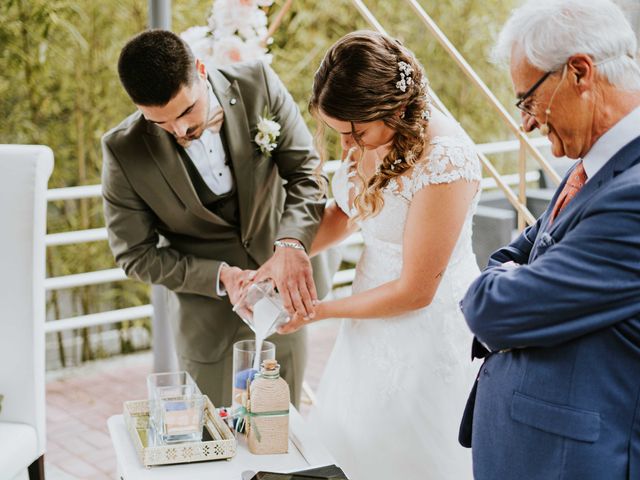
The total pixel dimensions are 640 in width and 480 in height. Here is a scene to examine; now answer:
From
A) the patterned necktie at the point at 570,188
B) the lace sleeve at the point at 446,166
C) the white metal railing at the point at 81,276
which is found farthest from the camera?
A: the white metal railing at the point at 81,276

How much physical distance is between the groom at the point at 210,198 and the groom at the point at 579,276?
82 centimetres

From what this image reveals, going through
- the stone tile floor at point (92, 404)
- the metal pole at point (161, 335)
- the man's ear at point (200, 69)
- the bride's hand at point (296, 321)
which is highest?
the man's ear at point (200, 69)

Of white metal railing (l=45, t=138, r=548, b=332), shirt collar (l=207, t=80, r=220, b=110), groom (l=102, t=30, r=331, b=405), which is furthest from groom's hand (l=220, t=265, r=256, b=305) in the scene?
white metal railing (l=45, t=138, r=548, b=332)

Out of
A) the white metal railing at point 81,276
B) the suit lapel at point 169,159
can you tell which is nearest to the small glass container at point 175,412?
the suit lapel at point 169,159

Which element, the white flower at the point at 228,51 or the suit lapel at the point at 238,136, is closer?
the suit lapel at the point at 238,136

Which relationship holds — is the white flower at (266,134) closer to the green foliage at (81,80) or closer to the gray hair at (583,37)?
the gray hair at (583,37)

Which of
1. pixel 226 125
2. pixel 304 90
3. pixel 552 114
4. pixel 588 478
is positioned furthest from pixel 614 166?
pixel 304 90

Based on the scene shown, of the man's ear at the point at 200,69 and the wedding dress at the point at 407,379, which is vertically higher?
the man's ear at the point at 200,69

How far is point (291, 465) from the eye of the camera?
1981mm

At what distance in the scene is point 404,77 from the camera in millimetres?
2014

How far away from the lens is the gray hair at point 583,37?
1.44 metres

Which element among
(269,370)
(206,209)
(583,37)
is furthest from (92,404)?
(583,37)

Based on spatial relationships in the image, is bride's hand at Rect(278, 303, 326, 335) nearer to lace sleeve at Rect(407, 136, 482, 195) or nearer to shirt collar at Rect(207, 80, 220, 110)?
lace sleeve at Rect(407, 136, 482, 195)

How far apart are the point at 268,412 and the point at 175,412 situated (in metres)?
0.23
